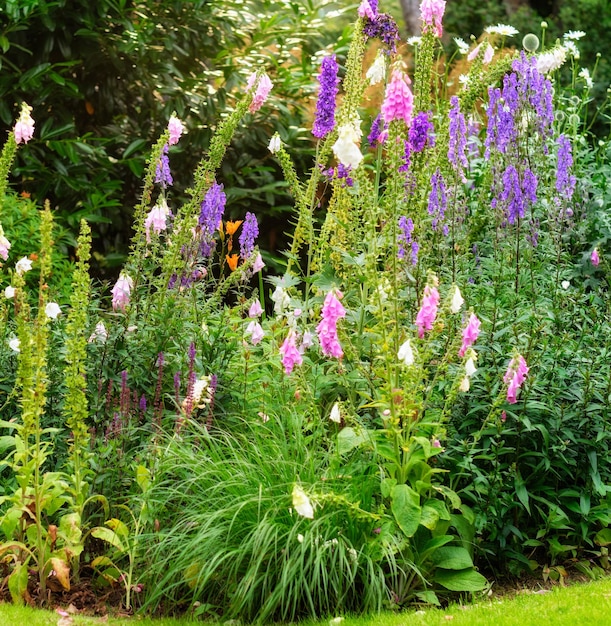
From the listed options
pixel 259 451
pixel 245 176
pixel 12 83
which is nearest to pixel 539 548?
pixel 259 451

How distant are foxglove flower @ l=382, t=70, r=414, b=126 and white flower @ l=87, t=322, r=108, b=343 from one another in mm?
1795

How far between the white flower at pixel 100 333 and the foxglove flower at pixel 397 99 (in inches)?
70.7

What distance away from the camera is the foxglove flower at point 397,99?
153 inches

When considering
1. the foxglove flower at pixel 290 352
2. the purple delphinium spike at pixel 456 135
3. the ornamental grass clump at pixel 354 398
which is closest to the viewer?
the ornamental grass clump at pixel 354 398

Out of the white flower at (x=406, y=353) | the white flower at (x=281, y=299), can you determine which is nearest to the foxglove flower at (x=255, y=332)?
the white flower at (x=281, y=299)

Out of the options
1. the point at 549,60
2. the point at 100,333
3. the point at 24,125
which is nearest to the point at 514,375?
the point at 100,333

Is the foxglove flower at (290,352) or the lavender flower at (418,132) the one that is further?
the lavender flower at (418,132)

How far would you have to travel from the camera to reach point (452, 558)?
13.8ft

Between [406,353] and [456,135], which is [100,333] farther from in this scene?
[456,135]

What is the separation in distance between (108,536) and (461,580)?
1.44 meters

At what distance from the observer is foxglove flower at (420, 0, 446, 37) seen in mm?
4707

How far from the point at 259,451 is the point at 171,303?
3.25 feet

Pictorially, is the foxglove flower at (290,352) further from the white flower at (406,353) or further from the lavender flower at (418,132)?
the lavender flower at (418,132)

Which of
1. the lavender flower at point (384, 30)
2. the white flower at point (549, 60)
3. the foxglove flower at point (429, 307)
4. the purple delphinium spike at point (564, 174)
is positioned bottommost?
the foxglove flower at point (429, 307)
